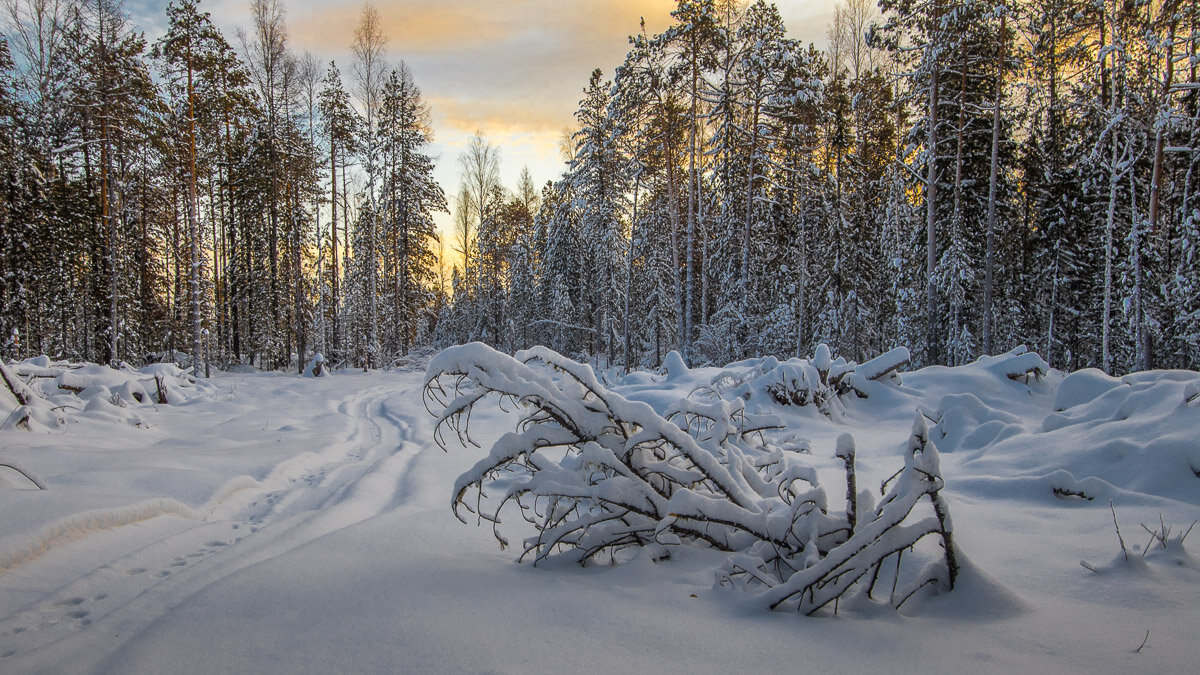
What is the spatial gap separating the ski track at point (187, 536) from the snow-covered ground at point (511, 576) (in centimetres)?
2

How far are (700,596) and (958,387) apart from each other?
21.5ft

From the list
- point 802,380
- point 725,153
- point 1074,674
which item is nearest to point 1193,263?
point 725,153

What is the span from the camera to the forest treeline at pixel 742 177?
1370 centimetres

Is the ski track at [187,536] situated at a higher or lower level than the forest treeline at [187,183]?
lower

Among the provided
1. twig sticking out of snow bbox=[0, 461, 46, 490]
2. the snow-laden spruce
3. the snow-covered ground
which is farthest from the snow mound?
the snow-laden spruce

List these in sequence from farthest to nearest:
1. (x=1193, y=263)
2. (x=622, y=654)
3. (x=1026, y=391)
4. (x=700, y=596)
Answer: (x=1193, y=263), (x=1026, y=391), (x=700, y=596), (x=622, y=654)

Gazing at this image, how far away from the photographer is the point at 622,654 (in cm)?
138

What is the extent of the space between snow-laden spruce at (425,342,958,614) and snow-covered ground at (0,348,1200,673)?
11 cm

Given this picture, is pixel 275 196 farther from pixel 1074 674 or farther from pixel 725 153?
pixel 1074 674

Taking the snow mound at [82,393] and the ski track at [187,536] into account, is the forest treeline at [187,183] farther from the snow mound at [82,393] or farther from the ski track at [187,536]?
the ski track at [187,536]

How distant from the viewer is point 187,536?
3.05 meters

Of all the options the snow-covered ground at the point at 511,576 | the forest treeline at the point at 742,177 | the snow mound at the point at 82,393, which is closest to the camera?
the snow-covered ground at the point at 511,576

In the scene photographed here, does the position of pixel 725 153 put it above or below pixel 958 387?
above

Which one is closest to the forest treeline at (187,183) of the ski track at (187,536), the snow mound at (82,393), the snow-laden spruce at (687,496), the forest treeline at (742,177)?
the forest treeline at (742,177)
